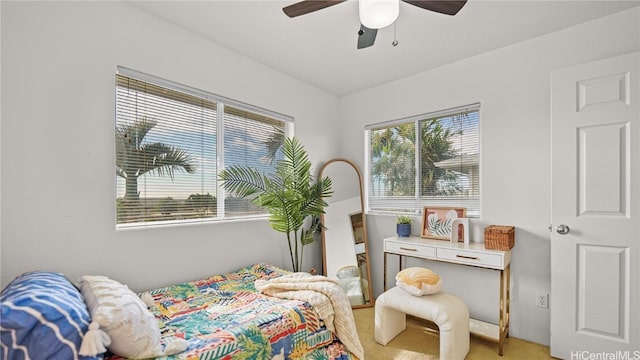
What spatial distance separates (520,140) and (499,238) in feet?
2.85

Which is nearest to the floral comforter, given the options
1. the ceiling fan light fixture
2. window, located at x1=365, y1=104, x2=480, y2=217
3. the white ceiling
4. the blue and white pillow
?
the blue and white pillow

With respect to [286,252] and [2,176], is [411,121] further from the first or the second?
[2,176]

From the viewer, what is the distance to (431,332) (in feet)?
8.43

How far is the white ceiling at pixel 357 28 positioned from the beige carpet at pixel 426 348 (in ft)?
8.24

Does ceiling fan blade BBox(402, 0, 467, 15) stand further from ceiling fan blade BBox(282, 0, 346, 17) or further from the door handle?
the door handle

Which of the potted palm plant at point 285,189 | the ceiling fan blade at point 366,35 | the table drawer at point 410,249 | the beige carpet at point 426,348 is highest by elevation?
the ceiling fan blade at point 366,35

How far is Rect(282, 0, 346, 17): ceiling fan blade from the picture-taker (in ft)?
4.92

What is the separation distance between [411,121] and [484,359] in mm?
2244

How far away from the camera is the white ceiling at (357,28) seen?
6.57 feet

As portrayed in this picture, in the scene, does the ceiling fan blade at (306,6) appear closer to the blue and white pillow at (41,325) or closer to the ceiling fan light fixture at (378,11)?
the ceiling fan light fixture at (378,11)

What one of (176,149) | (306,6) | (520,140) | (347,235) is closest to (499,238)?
(520,140)

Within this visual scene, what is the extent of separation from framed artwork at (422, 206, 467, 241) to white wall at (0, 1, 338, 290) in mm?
2008

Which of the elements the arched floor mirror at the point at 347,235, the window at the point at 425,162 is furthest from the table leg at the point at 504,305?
the arched floor mirror at the point at 347,235

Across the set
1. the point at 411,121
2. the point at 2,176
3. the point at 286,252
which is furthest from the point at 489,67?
the point at 2,176
